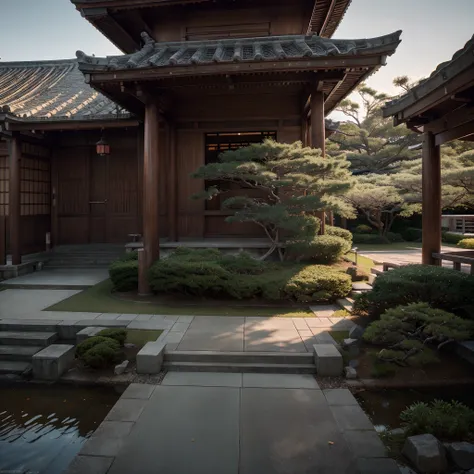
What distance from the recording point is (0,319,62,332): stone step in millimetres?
5930

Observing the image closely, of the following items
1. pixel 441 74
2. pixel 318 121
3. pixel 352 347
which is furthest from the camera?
pixel 318 121

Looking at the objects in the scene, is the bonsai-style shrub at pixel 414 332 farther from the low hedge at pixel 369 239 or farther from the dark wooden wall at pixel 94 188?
the low hedge at pixel 369 239

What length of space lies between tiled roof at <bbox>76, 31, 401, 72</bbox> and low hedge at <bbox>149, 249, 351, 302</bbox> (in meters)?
3.96

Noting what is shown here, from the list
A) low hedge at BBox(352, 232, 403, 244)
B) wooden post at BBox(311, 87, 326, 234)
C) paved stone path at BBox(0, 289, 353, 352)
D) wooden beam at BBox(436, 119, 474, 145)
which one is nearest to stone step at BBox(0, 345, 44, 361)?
paved stone path at BBox(0, 289, 353, 352)

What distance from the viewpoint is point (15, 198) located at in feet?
34.2

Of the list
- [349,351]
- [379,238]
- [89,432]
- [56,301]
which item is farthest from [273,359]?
[379,238]

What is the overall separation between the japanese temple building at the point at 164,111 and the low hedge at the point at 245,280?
920 millimetres

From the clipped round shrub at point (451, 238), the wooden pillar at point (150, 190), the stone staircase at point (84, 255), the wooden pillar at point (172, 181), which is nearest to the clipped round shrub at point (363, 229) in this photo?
the clipped round shrub at point (451, 238)

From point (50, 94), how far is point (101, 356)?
1216 cm

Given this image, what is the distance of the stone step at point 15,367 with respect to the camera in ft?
15.8

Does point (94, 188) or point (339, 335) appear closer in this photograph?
point (339, 335)

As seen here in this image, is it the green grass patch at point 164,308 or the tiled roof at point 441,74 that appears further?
the green grass patch at point 164,308

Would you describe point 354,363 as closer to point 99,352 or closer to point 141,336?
point 141,336

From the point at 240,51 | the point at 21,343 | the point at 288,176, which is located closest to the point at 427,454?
the point at 21,343
